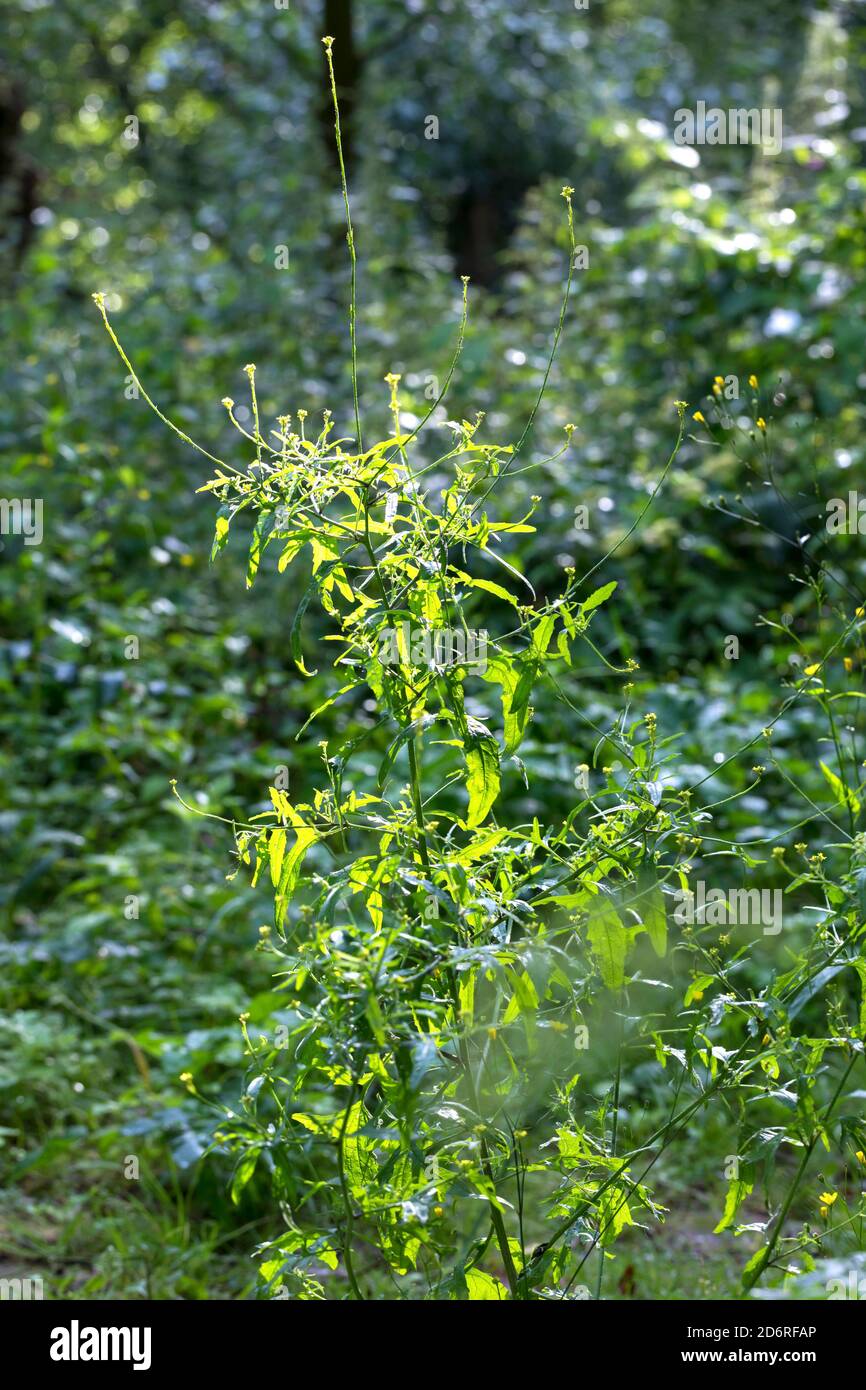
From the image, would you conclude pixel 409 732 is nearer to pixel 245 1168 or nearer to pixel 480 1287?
pixel 245 1168

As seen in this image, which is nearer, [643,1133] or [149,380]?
[643,1133]

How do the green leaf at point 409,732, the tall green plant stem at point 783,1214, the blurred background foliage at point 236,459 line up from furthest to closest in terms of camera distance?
the blurred background foliage at point 236,459
the tall green plant stem at point 783,1214
the green leaf at point 409,732

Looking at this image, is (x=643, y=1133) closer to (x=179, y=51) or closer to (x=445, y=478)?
(x=445, y=478)

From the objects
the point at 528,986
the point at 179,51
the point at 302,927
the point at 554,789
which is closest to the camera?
the point at 528,986

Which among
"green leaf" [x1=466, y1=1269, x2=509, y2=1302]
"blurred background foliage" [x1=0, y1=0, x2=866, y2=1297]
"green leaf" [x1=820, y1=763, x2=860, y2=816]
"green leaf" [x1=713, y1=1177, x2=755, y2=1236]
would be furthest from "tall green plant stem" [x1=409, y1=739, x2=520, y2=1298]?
"blurred background foliage" [x1=0, y1=0, x2=866, y2=1297]

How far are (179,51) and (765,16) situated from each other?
15.5 ft

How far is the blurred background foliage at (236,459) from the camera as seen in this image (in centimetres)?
300

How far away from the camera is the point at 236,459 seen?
5.43m

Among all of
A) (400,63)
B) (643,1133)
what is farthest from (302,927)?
(400,63)

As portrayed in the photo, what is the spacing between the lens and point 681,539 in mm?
4832

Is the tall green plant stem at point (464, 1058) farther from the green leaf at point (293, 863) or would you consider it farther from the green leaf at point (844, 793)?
the green leaf at point (844, 793)

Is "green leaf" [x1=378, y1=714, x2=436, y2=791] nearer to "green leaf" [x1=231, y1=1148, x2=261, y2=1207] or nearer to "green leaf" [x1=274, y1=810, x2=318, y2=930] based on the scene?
"green leaf" [x1=274, y1=810, x2=318, y2=930]
